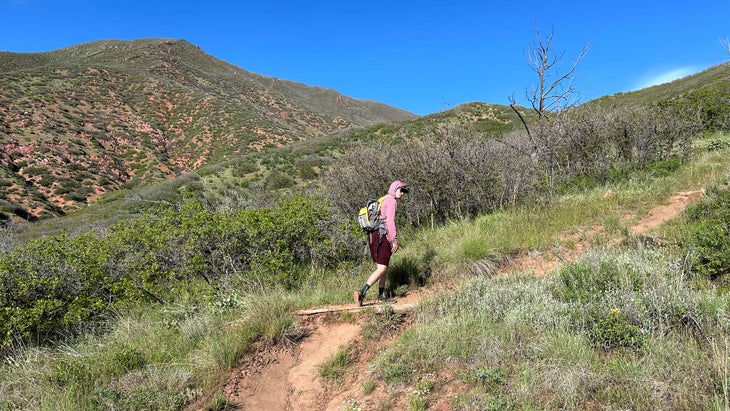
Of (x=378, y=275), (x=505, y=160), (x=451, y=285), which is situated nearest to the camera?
(x=378, y=275)

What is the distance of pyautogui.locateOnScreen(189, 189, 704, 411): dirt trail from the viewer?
11.6ft

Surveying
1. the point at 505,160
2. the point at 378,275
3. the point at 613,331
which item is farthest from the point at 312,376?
the point at 505,160

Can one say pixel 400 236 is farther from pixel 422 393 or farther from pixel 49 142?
pixel 49 142

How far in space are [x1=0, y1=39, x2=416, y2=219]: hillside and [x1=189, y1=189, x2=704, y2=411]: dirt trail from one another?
87.4 feet

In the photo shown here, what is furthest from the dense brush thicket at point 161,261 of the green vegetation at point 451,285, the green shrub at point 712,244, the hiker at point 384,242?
the green shrub at point 712,244

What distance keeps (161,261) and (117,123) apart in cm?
4098

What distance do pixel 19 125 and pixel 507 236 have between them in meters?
41.0

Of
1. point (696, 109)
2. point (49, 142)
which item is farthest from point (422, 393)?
point (49, 142)

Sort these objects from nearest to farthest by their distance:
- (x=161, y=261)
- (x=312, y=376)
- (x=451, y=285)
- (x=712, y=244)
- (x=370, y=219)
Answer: (x=312, y=376), (x=712, y=244), (x=370, y=219), (x=451, y=285), (x=161, y=261)

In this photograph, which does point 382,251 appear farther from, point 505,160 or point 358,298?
point 505,160

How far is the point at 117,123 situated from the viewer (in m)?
40.2

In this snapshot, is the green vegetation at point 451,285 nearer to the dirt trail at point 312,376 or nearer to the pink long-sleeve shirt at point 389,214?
the dirt trail at point 312,376

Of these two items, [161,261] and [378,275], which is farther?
[161,261]

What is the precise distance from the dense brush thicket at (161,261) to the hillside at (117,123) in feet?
75.9
